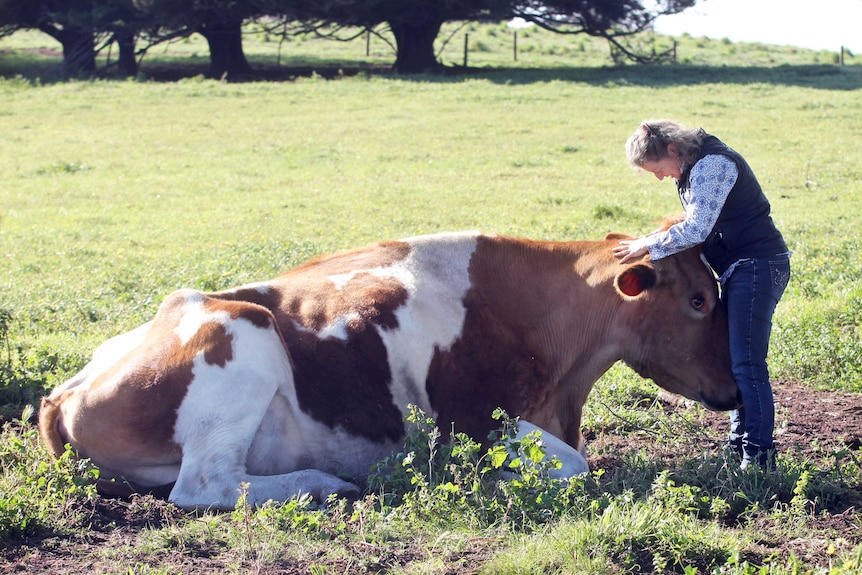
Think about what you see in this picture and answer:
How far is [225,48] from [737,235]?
34.1m

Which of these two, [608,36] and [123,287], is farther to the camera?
[608,36]

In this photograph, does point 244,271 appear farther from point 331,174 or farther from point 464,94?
point 464,94

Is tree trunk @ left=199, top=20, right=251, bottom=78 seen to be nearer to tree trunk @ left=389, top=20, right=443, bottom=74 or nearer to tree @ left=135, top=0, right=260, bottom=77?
tree @ left=135, top=0, right=260, bottom=77

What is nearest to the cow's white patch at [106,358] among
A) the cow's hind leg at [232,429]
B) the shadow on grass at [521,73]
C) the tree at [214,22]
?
the cow's hind leg at [232,429]

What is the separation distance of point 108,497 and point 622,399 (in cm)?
334

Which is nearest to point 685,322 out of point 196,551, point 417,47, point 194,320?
point 194,320

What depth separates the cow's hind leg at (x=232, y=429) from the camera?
16.9ft

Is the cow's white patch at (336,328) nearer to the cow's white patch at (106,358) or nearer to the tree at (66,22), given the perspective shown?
the cow's white patch at (106,358)

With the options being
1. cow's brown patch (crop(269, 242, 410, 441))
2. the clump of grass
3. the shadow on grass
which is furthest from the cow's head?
the shadow on grass

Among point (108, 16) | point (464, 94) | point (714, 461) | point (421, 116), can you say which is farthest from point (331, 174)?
point (108, 16)

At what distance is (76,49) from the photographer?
36812 millimetres

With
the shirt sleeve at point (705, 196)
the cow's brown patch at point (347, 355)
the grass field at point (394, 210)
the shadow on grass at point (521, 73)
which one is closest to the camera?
the grass field at point (394, 210)

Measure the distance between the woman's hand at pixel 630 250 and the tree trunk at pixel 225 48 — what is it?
32.7 meters

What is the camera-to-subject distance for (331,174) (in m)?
18.0
